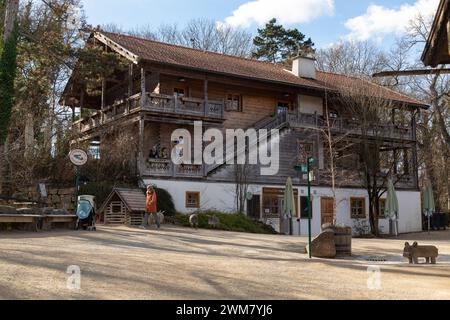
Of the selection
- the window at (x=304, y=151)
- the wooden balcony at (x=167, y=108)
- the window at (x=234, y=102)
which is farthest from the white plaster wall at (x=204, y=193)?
the window at (x=234, y=102)

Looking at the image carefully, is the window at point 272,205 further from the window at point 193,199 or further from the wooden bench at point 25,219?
the wooden bench at point 25,219

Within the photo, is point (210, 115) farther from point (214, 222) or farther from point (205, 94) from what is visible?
point (214, 222)

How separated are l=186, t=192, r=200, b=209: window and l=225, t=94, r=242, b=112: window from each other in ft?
22.9

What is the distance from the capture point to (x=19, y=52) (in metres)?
25.5

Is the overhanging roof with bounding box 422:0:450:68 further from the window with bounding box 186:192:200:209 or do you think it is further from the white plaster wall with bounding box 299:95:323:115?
the white plaster wall with bounding box 299:95:323:115

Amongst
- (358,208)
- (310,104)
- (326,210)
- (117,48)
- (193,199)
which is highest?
(117,48)

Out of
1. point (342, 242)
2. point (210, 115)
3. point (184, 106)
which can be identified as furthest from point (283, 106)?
point (342, 242)

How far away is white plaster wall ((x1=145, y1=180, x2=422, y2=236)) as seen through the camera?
990 inches

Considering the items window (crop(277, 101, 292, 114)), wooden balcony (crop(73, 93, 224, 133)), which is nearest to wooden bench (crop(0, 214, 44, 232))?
wooden balcony (crop(73, 93, 224, 133))

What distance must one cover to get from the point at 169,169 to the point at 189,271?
15.4 metres

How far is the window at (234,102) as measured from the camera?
30.9 m

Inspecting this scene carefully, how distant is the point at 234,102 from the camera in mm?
31203
